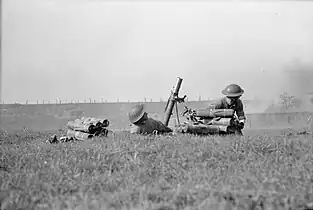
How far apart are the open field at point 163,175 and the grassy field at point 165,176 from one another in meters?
0.02

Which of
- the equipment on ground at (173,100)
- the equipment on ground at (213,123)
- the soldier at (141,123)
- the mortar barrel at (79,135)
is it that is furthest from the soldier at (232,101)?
the mortar barrel at (79,135)

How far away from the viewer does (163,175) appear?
25.0 feet

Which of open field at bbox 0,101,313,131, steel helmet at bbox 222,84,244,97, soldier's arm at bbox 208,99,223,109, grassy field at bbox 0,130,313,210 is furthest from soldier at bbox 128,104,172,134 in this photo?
open field at bbox 0,101,313,131

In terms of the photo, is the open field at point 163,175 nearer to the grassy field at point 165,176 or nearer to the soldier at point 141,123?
the grassy field at point 165,176

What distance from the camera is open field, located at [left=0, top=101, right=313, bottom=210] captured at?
19.5 feet

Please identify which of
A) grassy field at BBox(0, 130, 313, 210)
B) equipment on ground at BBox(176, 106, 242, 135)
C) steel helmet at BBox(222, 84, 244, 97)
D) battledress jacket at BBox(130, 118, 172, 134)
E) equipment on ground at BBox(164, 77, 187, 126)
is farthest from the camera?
equipment on ground at BBox(164, 77, 187, 126)

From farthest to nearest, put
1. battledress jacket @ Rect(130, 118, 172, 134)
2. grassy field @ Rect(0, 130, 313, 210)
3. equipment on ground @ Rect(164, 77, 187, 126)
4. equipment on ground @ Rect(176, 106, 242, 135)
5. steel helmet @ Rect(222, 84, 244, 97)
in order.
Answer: equipment on ground @ Rect(164, 77, 187, 126), steel helmet @ Rect(222, 84, 244, 97), battledress jacket @ Rect(130, 118, 172, 134), equipment on ground @ Rect(176, 106, 242, 135), grassy field @ Rect(0, 130, 313, 210)

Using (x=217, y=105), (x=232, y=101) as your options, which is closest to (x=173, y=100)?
(x=217, y=105)

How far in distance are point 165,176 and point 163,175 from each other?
9 cm

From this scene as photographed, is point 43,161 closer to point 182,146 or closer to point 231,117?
point 182,146

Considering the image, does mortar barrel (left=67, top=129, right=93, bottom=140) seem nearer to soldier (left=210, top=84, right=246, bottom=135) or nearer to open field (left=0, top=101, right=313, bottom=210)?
open field (left=0, top=101, right=313, bottom=210)

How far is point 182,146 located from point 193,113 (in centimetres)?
491

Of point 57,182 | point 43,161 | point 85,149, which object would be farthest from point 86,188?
point 85,149

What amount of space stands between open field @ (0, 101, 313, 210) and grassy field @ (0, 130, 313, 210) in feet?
0.05
